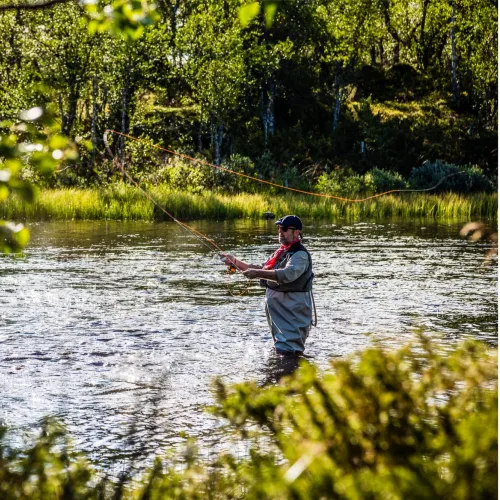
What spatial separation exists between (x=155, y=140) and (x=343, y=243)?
21022mm

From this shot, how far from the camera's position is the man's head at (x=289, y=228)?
9727 millimetres

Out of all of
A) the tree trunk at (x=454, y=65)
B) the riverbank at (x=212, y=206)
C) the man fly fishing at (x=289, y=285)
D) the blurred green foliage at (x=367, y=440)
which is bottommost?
the riverbank at (x=212, y=206)

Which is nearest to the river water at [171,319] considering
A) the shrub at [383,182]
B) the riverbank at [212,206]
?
the riverbank at [212,206]

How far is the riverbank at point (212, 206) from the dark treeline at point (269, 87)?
5107 millimetres

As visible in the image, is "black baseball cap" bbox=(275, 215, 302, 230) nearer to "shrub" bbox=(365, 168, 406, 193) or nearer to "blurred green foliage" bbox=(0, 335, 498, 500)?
"blurred green foliage" bbox=(0, 335, 498, 500)

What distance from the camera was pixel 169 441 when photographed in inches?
294

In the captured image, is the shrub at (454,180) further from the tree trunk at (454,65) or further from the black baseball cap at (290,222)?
the black baseball cap at (290,222)

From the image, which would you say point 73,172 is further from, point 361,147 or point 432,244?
point 432,244

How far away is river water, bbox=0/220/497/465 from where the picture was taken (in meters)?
8.34

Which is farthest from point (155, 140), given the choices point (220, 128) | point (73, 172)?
point (73, 172)

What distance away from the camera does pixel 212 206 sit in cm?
3048

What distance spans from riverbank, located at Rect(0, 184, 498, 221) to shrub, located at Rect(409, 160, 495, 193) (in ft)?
8.38

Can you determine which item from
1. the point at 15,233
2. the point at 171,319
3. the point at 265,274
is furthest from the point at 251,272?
the point at 15,233

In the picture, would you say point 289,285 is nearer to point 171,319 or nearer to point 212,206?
point 171,319
